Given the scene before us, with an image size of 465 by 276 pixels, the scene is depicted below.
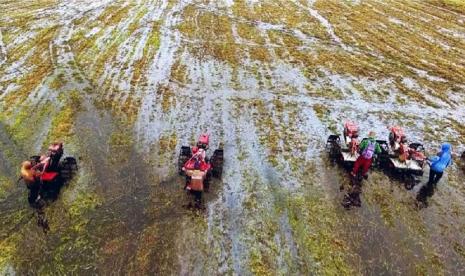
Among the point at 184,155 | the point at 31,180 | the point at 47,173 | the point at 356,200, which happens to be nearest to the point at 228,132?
the point at 184,155

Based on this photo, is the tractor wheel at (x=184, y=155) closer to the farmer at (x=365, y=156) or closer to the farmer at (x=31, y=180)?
the farmer at (x=31, y=180)

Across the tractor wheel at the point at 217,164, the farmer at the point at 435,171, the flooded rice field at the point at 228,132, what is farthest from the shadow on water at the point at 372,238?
the tractor wheel at the point at 217,164

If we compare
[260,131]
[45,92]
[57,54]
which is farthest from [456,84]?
[57,54]

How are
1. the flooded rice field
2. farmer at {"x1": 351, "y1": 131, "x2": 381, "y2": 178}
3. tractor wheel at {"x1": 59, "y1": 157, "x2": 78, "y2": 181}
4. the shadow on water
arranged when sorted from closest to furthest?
the shadow on water < the flooded rice field < farmer at {"x1": 351, "y1": 131, "x2": 381, "y2": 178} < tractor wheel at {"x1": 59, "y1": 157, "x2": 78, "y2": 181}

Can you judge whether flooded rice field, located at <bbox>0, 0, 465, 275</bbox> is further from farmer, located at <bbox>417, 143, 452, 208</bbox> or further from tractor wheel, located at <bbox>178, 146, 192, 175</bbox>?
tractor wheel, located at <bbox>178, 146, 192, 175</bbox>

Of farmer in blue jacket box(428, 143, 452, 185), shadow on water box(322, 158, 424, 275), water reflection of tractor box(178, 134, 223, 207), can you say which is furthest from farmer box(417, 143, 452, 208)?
water reflection of tractor box(178, 134, 223, 207)

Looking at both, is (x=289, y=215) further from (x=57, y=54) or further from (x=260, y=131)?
(x=57, y=54)

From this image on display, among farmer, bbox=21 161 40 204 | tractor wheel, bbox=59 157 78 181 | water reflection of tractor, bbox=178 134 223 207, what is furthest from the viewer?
tractor wheel, bbox=59 157 78 181
